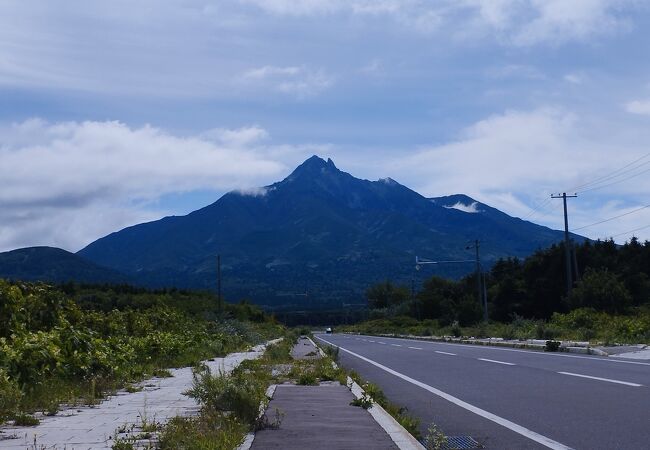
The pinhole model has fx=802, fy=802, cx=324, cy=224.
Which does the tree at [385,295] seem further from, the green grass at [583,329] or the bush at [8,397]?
the bush at [8,397]

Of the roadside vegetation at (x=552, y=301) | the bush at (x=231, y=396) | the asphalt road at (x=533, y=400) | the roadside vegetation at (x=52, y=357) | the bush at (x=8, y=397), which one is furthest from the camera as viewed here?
the roadside vegetation at (x=552, y=301)

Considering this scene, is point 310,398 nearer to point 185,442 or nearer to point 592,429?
point 592,429

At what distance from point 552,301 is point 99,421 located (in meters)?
65.2

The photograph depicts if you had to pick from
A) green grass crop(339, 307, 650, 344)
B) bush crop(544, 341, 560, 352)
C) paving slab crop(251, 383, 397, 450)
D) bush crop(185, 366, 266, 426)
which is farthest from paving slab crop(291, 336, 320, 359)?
bush crop(185, 366, 266, 426)

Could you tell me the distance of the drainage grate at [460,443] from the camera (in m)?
8.78

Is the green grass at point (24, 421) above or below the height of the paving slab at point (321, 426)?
above

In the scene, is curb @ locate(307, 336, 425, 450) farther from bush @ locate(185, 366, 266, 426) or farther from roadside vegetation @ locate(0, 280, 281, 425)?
roadside vegetation @ locate(0, 280, 281, 425)

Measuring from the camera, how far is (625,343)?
29594 millimetres

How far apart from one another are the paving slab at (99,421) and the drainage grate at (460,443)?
3.51 metres

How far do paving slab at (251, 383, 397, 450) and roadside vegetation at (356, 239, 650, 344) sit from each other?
21.0 meters

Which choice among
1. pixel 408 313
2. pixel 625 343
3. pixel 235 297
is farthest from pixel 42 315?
pixel 235 297

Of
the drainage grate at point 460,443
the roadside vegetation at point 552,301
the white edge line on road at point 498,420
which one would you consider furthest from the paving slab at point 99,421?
the roadside vegetation at point 552,301

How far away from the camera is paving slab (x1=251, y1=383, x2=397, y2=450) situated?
26.8 feet

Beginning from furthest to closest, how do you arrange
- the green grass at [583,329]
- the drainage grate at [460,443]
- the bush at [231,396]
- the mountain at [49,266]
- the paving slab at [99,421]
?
the mountain at [49,266] < the green grass at [583,329] < the bush at [231,396] < the drainage grate at [460,443] < the paving slab at [99,421]
